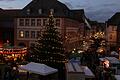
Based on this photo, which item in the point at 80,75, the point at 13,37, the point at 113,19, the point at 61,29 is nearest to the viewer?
the point at 80,75

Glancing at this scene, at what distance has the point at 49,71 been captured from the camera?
23688mm

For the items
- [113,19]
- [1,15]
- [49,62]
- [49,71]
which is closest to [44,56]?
[49,62]

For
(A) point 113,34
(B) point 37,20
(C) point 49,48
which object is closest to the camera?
(C) point 49,48

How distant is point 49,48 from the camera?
32844mm

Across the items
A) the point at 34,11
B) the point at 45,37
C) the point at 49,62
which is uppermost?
the point at 34,11

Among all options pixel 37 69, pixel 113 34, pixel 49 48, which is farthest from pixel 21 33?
pixel 37 69

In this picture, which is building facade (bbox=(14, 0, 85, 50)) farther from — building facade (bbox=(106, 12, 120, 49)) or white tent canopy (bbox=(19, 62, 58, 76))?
white tent canopy (bbox=(19, 62, 58, 76))

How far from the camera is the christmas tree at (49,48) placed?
107 ft

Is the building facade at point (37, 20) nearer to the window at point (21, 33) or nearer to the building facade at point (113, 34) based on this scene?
the window at point (21, 33)

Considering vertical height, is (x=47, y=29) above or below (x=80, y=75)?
above

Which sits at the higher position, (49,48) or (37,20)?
(37,20)

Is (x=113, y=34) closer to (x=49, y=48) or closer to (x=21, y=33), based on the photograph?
(x=21, y=33)

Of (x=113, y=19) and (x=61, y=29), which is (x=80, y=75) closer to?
(x=61, y=29)

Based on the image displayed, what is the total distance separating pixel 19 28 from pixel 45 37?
3111 cm
